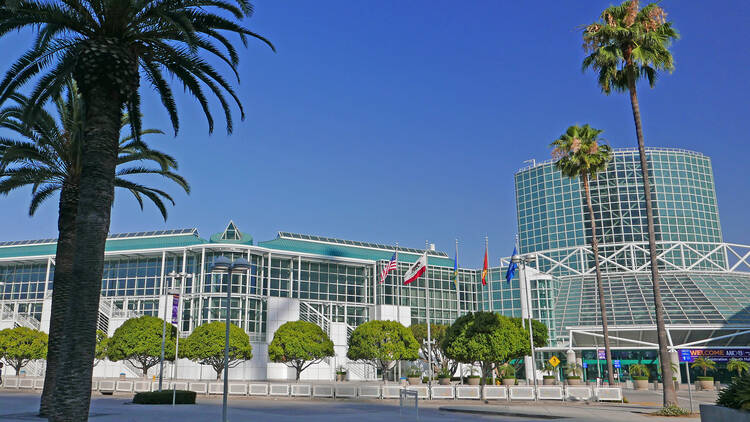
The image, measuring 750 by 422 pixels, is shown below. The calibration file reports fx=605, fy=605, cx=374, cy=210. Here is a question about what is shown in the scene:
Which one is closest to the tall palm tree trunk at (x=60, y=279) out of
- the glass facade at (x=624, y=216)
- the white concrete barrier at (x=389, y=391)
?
the white concrete barrier at (x=389, y=391)

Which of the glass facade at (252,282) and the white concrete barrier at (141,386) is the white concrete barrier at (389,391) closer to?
the white concrete barrier at (141,386)

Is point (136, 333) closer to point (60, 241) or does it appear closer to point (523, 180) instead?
point (60, 241)

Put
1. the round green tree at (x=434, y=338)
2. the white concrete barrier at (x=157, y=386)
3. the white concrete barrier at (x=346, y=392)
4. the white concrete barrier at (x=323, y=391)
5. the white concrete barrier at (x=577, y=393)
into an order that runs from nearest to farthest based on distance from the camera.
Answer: the white concrete barrier at (x=577, y=393) → the white concrete barrier at (x=346, y=392) → the white concrete barrier at (x=323, y=391) → the white concrete barrier at (x=157, y=386) → the round green tree at (x=434, y=338)

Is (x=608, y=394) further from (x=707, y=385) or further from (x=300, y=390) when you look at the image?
(x=707, y=385)

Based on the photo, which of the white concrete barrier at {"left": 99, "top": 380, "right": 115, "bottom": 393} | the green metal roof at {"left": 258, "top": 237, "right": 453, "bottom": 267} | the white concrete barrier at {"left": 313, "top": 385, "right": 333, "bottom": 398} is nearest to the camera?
the white concrete barrier at {"left": 313, "top": 385, "right": 333, "bottom": 398}

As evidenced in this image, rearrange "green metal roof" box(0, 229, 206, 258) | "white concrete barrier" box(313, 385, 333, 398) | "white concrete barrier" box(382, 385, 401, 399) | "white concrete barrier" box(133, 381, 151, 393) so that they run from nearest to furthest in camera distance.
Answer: "white concrete barrier" box(382, 385, 401, 399)
"white concrete barrier" box(313, 385, 333, 398)
"white concrete barrier" box(133, 381, 151, 393)
"green metal roof" box(0, 229, 206, 258)

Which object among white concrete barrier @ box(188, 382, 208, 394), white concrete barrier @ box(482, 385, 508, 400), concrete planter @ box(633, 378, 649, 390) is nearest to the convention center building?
concrete planter @ box(633, 378, 649, 390)

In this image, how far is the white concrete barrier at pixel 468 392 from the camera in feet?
136

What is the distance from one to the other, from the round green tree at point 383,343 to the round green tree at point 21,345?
33.0 meters

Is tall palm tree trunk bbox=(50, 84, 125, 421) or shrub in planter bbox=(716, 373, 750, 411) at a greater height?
tall palm tree trunk bbox=(50, 84, 125, 421)

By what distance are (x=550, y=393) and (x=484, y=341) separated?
Answer: 5843mm

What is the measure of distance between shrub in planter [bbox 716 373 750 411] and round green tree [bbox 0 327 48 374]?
212ft

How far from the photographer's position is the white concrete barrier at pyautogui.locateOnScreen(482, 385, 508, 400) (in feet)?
135

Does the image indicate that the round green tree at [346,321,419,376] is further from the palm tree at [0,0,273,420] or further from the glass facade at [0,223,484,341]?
the palm tree at [0,0,273,420]
